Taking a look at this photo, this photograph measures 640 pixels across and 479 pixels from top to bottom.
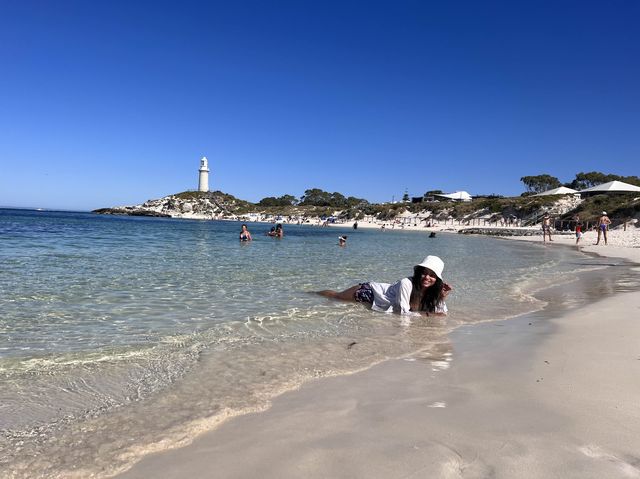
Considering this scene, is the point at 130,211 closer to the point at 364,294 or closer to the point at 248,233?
the point at 248,233

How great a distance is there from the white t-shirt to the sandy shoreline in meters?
2.61

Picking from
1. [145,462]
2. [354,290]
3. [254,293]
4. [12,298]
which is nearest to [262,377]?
[145,462]

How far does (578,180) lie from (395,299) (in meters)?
109

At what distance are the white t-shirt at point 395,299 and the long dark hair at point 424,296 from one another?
0.07 metres

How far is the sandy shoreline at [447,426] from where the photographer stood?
98.7 inches

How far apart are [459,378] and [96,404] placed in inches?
129

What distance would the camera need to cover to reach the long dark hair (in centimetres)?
741

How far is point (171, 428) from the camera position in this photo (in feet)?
10.3

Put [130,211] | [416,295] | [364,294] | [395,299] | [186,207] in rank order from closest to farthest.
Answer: [416,295]
[395,299]
[364,294]
[186,207]
[130,211]

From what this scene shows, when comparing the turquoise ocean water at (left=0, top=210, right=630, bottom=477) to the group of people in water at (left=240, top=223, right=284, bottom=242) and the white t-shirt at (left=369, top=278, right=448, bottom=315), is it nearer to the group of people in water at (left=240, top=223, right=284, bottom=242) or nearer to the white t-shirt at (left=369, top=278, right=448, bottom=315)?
the white t-shirt at (left=369, top=278, right=448, bottom=315)

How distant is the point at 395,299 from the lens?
770 centimetres

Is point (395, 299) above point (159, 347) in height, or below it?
above

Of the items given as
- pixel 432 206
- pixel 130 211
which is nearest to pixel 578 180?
pixel 432 206

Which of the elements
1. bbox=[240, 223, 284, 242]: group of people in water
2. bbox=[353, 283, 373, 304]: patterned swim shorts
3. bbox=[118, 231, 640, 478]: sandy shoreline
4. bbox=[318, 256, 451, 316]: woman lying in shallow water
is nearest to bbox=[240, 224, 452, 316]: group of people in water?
bbox=[318, 256, 451, 316]: woman lying in shallow water
